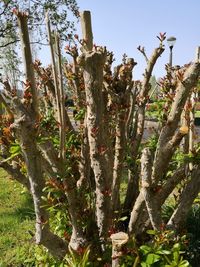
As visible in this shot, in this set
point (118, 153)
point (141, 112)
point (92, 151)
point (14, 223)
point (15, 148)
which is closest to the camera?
point (15, 148)

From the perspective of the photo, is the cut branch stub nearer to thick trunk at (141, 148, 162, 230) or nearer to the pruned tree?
the pruned tree

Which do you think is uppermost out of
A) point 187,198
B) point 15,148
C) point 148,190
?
point 15,148

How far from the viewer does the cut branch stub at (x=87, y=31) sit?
8.60ft

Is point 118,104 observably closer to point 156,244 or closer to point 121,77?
point 121,77

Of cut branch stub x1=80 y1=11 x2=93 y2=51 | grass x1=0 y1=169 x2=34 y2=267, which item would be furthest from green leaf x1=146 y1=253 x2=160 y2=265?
cut branch stub x1=80 y1=11 x2=93 y2=51

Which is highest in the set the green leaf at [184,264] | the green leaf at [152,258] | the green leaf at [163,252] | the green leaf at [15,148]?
the green leaf at [15,148]

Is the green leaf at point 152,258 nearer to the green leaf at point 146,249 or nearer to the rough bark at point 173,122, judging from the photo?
the green leaf at point 146,249

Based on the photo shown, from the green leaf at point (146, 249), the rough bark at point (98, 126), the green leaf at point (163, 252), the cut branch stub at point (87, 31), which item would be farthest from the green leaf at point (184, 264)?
the cut branch stub at point (87, 31)

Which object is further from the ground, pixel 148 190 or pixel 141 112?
pixel 141 112

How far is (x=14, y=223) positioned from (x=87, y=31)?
3943 mm

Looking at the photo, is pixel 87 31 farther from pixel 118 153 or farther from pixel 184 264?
pixel 184 264

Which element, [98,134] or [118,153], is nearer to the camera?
[98,134]

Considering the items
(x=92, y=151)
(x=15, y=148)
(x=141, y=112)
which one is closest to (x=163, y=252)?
(x=92, y=151)

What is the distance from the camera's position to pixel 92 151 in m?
2.84
